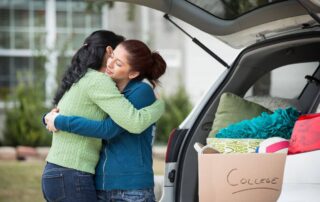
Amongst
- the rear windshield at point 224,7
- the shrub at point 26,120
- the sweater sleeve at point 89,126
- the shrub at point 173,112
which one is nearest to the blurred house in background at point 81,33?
the shrub at point 173,112

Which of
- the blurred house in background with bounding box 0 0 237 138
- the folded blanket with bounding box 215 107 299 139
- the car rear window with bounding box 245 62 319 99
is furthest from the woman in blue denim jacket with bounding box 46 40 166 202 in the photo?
the blurred house in background with bounding box 0 0 237 138

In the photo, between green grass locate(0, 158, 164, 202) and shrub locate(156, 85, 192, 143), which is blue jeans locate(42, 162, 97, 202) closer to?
green grass locate(0, 158, 164, 202)

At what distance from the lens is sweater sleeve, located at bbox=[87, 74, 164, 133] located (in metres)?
3.93

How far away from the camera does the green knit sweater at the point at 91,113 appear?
3941 mm

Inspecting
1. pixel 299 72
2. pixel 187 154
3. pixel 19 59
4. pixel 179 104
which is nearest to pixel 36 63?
pixel 19 59

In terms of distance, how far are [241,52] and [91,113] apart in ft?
3.30

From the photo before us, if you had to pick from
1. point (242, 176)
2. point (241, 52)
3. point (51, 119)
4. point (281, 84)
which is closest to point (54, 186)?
point (51, 119)

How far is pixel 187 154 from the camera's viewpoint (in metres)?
4.54

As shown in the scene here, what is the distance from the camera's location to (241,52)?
15.2 ft

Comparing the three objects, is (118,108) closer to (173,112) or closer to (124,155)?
(124,155)

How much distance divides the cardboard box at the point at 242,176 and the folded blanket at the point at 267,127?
1.05 feet

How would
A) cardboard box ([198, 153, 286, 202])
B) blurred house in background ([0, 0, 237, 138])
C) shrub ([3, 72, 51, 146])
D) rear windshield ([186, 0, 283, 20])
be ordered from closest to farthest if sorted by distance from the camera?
cardboard box ([198, 153, 286, 202]) → rear windshield ([186, 0, 283, 20]) → shrub ([3, 72, 51, 146]) → blurred house in background ([0, 0, 237, 138])

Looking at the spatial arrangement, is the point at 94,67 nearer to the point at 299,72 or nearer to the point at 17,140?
the point at 299,72

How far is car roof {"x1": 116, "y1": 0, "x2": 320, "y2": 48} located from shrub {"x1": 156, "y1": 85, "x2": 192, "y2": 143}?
30.5 feet
